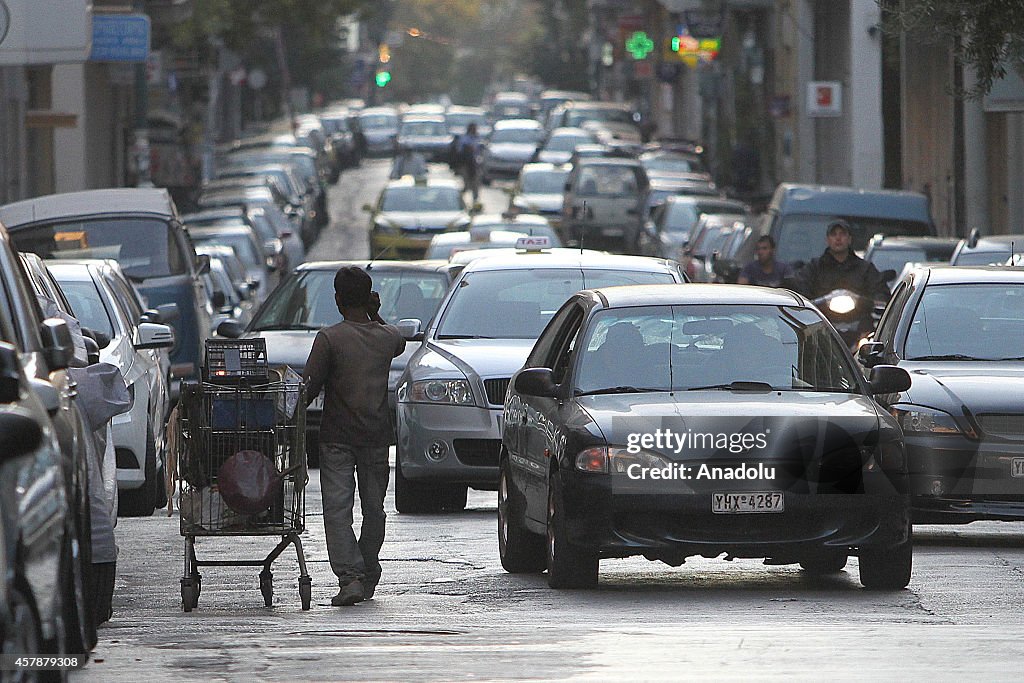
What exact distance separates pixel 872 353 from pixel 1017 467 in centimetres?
148

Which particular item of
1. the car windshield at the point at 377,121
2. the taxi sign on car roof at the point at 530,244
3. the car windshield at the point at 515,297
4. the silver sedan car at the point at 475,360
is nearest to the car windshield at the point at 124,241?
the taxi sign on car roof at the point at 530,244

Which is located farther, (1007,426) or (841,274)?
(841,274)

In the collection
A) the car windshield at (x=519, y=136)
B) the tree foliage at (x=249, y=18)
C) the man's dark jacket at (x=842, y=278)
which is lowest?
the man's dark jacket at (x=842, y=278)

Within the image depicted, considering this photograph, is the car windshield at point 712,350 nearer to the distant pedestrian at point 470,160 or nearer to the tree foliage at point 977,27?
the tree foliage at point 977,27

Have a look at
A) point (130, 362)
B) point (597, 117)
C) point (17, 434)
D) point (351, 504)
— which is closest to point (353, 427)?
point (351, 504)

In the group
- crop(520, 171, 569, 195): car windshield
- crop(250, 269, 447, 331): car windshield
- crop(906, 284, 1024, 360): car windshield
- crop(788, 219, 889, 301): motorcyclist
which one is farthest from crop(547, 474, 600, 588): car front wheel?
crop(520, 171, 569, 195): car windshield

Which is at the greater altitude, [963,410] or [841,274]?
[841,274]

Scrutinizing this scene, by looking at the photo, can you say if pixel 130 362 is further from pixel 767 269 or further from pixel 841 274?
pixel 767 269

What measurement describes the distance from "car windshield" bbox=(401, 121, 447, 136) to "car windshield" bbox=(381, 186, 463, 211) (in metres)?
35.1

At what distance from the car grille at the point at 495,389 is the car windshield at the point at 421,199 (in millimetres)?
24657

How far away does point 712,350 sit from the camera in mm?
11219

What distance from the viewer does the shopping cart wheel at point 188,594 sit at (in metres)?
10.4

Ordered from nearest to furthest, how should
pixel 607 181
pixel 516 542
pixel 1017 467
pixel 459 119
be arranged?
1. pixel 516 542
2. pixel 1017 467
3. pixel 607 181
4. pixel 459 119

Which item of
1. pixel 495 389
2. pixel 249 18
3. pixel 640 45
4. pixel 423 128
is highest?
pixel 640 45
